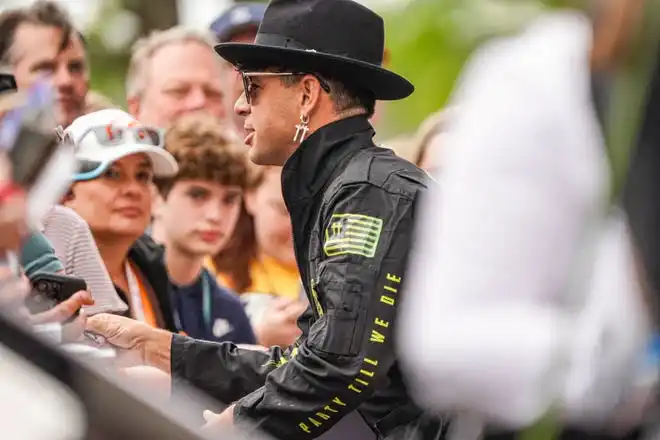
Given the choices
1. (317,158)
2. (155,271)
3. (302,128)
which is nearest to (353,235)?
(317,158)

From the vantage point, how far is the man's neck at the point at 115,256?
434 centimetres

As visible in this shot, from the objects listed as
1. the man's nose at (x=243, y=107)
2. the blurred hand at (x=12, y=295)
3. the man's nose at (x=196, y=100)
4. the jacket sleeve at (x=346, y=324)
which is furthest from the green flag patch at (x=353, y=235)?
the man's nose at (x=196, y=100)

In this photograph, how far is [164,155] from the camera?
15.7 ft

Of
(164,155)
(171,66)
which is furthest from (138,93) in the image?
(164,155)

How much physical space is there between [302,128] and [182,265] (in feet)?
4.52

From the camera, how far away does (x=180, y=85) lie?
225 inches

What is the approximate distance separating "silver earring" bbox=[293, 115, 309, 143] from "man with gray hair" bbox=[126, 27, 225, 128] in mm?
1695

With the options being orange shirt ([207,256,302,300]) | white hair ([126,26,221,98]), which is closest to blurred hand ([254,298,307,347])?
orange shirt ([207,256,302,300])

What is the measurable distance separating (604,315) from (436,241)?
0.22 meters

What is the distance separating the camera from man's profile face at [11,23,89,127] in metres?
4.61

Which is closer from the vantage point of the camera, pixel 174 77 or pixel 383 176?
pixel 383 176

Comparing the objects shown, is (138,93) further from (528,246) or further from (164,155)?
(528,246)

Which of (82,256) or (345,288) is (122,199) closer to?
(82,256)

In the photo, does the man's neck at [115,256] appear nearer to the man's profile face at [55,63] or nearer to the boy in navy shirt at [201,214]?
the man's profile face at [55,63]
